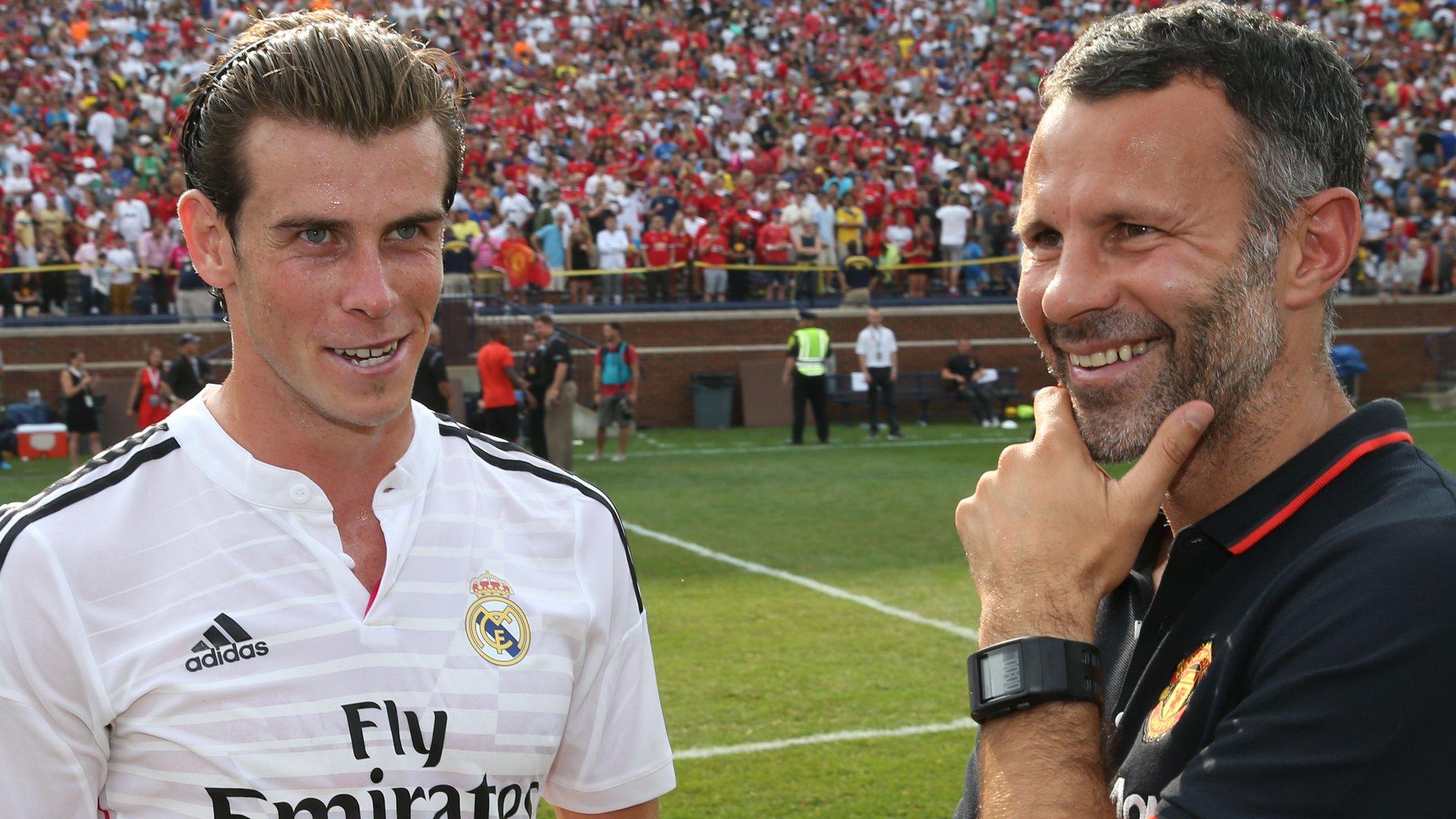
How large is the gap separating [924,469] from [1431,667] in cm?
1621

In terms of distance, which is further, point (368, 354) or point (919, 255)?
point (919, 255)

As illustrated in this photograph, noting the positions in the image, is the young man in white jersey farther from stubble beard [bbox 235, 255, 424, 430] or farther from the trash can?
the trash can

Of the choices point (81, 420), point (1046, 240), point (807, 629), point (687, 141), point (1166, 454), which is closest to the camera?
point (1166, 454)

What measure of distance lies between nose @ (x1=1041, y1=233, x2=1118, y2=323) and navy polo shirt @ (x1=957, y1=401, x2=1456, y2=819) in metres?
0.38

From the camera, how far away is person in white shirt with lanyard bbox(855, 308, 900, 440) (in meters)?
22.7

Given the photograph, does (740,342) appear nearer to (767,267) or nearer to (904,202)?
(767,267)

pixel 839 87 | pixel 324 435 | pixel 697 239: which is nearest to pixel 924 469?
pixel 697 239

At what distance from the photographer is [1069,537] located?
2117 millimetres

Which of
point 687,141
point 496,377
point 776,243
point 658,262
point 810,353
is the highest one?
point 687,141

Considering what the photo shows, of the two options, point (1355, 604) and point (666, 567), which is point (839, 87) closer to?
point (666, 567)

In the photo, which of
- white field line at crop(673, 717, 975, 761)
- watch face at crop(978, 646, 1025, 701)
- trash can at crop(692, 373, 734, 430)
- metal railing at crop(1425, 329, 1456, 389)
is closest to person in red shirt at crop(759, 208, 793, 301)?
trash can at crop(692, 373, 734, 430)

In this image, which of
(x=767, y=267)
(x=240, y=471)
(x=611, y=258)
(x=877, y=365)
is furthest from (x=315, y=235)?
(x=767, y=267)

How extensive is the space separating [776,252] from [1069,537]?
24.3m

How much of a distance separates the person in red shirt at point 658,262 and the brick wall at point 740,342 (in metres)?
0.68
